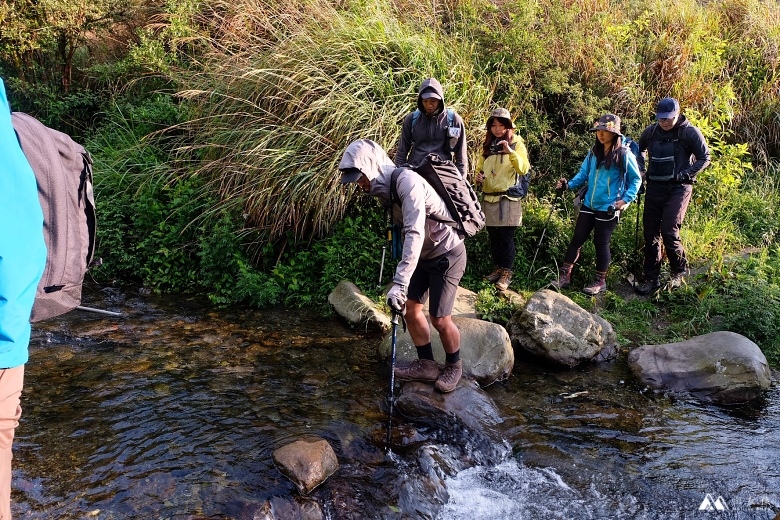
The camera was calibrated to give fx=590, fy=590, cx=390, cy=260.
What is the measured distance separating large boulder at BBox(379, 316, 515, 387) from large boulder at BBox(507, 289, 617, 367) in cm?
28

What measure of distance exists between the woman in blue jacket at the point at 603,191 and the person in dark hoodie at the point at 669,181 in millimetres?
421

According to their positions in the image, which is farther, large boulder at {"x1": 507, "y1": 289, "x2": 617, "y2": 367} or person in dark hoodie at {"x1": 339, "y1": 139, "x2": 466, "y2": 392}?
large boulder at {"x1": 507, "y1": 289, "x2": 617, "y2": 367}

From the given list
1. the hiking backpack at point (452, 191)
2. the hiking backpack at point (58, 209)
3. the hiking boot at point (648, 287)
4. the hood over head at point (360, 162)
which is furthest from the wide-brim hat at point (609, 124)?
the hiking backpack at point (58, 209)

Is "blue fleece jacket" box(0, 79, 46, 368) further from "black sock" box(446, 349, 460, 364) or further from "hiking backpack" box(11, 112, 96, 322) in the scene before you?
"black sock" box(446, 349, 460, 364)

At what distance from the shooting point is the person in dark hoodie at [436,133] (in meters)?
5.66

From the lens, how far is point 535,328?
541cm

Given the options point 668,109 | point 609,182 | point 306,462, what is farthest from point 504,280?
point 306,462

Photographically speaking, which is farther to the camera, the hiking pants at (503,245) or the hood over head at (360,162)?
the hiking pants at (503,245)

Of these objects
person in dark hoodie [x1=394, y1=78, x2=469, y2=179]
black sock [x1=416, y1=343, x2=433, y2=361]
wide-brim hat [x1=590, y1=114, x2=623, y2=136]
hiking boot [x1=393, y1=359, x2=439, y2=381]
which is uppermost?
wide-brim hat [x1=590, y1=114, x2=623, y2=136]

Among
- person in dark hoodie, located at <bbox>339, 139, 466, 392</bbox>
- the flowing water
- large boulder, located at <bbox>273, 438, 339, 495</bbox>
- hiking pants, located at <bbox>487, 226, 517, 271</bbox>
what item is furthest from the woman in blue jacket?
large boulder, located at <bbox>273, 438, 339, 495</bbox>

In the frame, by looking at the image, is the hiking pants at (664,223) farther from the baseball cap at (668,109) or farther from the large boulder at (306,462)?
the large boulder at (306,462)

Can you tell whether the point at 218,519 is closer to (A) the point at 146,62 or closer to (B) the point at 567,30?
(A) the point at 146,62

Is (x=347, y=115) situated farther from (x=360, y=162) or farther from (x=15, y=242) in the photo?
(x=15, y=242)

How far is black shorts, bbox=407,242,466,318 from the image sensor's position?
4242 millimetres
